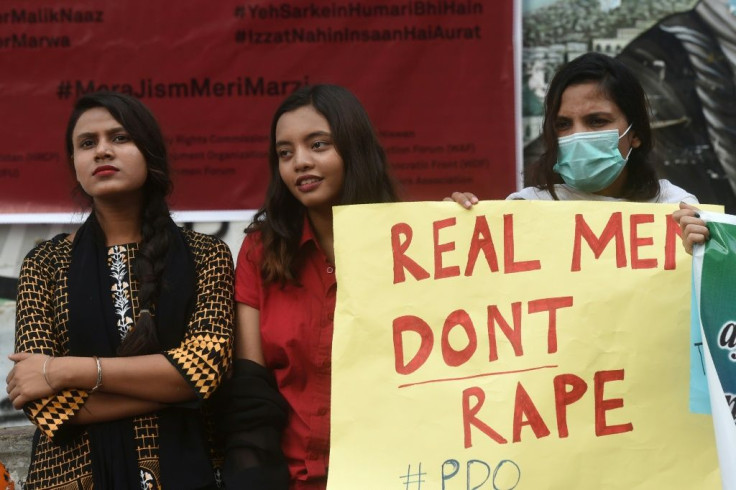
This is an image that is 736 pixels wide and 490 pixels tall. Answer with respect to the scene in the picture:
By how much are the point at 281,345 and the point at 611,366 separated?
34.8 inches

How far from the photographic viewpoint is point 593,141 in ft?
10.2

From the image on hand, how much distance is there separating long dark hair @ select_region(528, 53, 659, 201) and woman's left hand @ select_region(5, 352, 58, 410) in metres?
1.59

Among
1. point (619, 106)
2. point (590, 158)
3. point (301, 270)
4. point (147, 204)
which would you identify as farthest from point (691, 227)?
point (147, 204)

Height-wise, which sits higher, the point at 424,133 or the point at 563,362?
the point at 424,133

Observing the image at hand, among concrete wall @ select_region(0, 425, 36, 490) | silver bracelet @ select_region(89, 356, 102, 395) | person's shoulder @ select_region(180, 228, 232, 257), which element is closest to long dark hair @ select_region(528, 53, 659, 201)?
person's shoulder @ select_region(180, 228, 232, 257)

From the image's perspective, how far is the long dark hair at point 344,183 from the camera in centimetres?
291

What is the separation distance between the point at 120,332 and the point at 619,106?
163cm

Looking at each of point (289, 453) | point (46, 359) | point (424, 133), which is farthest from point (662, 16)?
point (46, 359)

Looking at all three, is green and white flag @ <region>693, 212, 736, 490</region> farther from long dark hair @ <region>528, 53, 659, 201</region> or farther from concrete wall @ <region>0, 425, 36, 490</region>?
concrete wall @ <region>0, 425, 36, 490</region>

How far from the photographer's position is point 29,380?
2703 millimetres

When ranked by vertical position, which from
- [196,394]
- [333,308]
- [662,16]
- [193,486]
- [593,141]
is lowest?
[193,486]

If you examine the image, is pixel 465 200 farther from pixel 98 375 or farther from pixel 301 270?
pixel 98 375

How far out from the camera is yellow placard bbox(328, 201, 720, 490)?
105 inches

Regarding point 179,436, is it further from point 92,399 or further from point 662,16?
point 662,16
